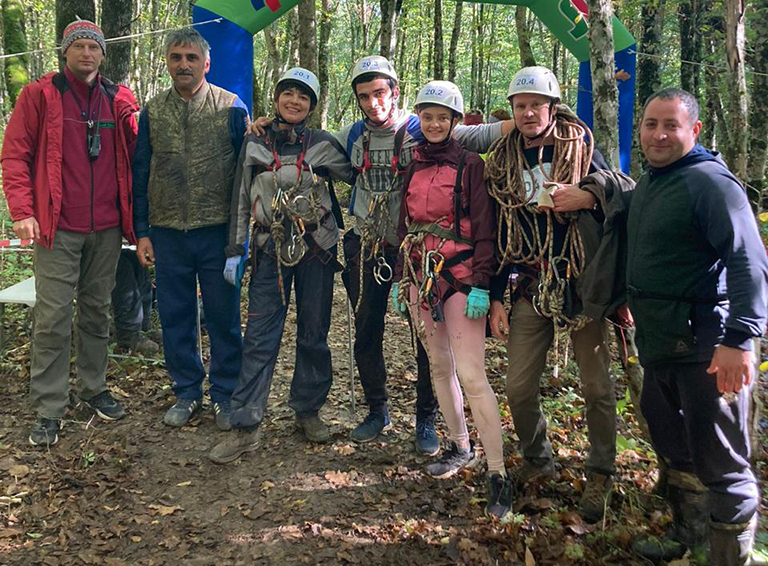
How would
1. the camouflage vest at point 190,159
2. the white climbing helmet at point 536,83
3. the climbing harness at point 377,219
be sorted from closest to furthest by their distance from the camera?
the white climbing helmet at point 536,83 → the climbing harness at point 377,219 → the camouflage vest at point 190,159

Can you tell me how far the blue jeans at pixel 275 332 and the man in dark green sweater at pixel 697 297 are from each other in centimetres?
239

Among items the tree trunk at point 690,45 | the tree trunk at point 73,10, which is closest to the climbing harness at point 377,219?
the tree trunk at point 73,10

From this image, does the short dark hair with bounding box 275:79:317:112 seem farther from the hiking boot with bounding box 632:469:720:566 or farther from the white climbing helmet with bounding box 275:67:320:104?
the hiking boot with bounding box 632:469:720:566

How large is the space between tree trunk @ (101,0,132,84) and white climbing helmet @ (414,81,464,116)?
4.23 m

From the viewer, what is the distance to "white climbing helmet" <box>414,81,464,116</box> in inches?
143

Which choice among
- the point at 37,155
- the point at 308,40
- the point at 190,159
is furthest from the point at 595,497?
the point at 308,40

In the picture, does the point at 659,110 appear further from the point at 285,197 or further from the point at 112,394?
the point at 112,394

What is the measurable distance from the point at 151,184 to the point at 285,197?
124 centimetres

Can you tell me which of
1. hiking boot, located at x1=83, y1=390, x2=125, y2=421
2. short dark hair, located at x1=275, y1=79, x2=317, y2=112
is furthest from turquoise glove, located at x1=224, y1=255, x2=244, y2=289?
hiking boot, located at x1=83, y1=390, x2=125, y2=421

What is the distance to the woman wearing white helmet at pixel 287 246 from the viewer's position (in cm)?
436

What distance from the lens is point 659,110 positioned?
9.18ft

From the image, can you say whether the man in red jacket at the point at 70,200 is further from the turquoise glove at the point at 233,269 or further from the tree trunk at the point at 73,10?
the tree trunk at the point at 73,10

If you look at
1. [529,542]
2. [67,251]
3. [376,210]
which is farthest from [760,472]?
[67,251]

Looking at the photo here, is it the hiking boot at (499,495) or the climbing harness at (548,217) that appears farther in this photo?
the hiking boot at (499,495)
